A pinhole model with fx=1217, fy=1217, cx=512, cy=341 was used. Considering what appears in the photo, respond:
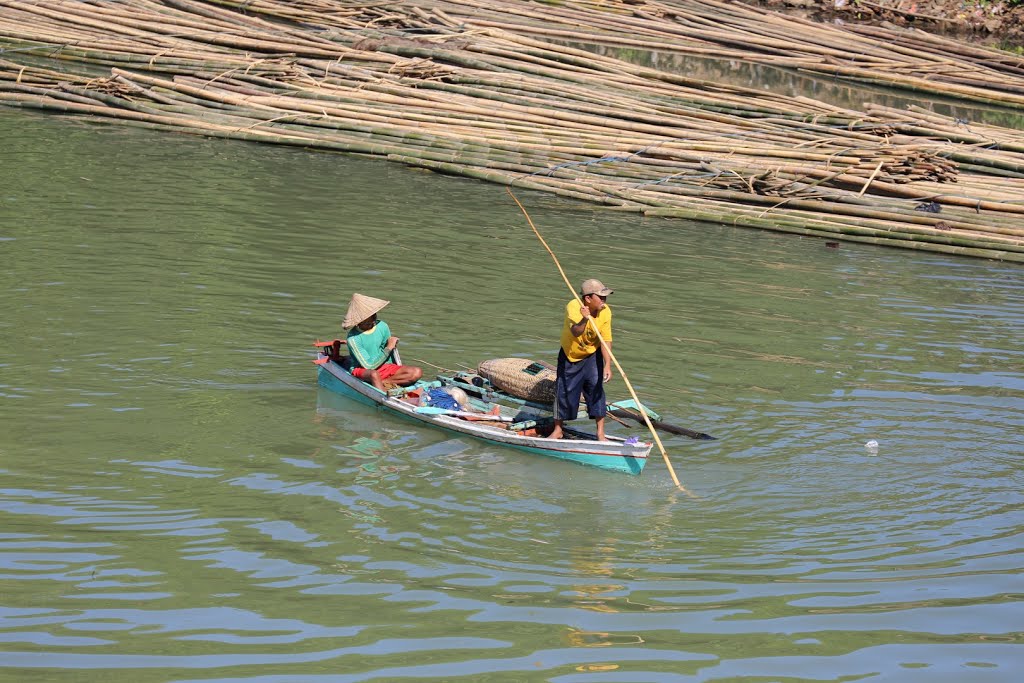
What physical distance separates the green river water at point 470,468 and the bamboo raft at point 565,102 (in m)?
1.29

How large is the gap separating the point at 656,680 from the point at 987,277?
10.2 m

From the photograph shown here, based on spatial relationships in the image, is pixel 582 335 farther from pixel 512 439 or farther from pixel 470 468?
pixel 470 468

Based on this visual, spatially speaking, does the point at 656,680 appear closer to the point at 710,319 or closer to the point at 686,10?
the point at 710,319

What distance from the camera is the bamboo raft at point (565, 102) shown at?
15.8 meters

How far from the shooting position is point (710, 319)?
11922 mm

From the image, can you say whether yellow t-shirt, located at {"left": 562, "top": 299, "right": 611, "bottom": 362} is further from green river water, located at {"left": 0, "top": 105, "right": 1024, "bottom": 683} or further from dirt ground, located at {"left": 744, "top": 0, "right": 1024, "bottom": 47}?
dirt ground, located at {"left": 744, "top": 0, "right": 1024, "bottom": 47}

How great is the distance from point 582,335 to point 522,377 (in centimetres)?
93

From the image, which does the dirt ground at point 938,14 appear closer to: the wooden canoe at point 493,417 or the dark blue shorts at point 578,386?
the wooden canoe at point 493,417

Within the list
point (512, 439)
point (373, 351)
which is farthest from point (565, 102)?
point (512, 439)

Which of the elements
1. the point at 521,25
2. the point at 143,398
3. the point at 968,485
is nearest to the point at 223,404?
the point at 143,398

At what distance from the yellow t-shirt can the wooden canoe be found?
61 cm

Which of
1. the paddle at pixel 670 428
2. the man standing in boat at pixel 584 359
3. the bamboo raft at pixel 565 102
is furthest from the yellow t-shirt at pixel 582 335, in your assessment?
the bamboo raft at pixel 565 102

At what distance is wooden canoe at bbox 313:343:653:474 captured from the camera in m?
8.23

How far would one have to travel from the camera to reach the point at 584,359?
851cm
